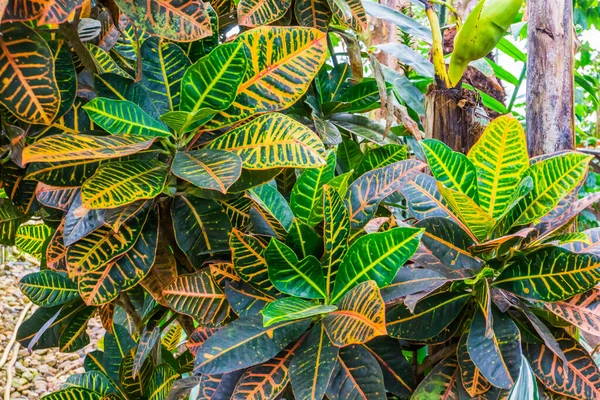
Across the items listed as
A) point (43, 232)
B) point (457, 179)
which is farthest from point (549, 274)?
point (43, 232)

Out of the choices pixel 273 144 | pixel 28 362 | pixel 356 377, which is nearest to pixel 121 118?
pixel 273 144

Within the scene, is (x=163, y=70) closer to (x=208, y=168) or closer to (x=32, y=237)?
(x=208, y=168)

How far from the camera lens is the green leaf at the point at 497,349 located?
510 mm

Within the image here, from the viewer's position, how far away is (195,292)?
582 mm

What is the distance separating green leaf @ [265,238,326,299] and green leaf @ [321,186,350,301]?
0.04ft

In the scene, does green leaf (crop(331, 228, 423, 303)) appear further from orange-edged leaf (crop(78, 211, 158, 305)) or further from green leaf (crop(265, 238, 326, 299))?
orange-edged leaf (crop(78, 211, 158, 305))

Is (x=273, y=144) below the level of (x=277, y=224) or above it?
above

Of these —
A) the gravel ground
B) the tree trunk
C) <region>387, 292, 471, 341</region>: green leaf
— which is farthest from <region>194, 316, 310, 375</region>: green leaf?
the gravel ground

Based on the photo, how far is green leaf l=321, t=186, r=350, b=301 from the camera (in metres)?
0.54

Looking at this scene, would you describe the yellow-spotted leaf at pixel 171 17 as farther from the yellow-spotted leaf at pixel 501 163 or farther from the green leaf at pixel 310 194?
the yellow-spotted leaf at pixel 501 163

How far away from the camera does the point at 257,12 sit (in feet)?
2.07

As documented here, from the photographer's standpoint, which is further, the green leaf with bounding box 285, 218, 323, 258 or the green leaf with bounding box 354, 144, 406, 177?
the green leaf with bounding box 354, 144, 406, 177

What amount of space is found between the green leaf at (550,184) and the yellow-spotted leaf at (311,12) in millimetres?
346

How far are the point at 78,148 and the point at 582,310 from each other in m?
0.57
